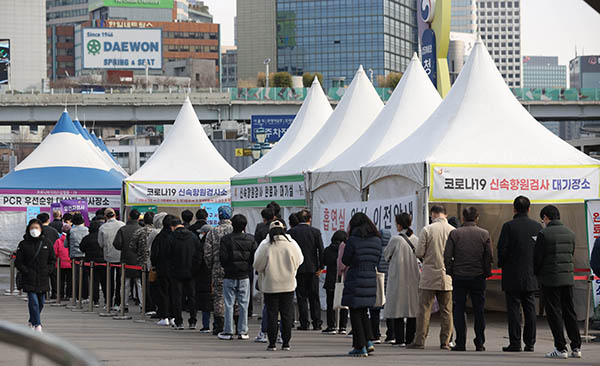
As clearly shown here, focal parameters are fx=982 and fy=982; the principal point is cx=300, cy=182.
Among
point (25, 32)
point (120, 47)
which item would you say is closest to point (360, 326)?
point (120, 47)

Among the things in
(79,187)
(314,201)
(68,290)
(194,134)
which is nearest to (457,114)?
(314,201)

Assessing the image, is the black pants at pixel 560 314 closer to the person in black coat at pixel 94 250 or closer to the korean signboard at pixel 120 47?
the person in black coat at pixel 94 250

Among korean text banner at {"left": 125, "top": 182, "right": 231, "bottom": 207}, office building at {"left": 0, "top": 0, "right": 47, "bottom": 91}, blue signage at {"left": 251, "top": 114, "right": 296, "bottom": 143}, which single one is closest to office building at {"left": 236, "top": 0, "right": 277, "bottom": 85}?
office building at {"left": 0, "top": 0, "right": 47, "bottom": 91}

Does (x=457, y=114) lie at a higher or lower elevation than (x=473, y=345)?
higher

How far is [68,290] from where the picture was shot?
20.5 m

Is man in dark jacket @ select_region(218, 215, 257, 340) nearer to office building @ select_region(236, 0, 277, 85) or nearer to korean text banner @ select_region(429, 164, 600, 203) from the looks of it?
korean text banner @ select_region(429, 164, 600, 203)

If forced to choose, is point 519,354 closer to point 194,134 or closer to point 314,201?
point 314,201

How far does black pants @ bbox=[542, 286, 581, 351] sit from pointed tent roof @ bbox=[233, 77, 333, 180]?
10292mm

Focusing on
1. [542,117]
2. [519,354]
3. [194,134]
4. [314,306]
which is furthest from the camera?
[542,117]

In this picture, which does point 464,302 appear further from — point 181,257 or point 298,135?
point 298,135

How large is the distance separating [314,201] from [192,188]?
21.7ft

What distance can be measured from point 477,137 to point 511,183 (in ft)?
3.25

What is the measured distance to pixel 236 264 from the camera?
12750mm

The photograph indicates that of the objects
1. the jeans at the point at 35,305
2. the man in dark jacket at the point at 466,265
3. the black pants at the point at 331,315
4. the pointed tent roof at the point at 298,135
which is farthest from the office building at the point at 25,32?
the man in dark jacket at the point at 466,265
